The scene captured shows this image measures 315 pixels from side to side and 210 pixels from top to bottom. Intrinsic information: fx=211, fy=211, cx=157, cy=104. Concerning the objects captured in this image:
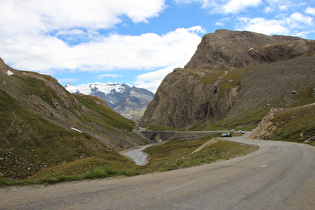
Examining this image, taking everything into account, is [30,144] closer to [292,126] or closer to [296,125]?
[292,126]

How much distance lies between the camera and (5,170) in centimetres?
3628

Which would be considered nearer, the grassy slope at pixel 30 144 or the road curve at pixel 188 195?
the road curve at pixel 188 195

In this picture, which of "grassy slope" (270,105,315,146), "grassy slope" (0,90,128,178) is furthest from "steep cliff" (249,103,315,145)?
"grassy slope" (0,90,128,178)

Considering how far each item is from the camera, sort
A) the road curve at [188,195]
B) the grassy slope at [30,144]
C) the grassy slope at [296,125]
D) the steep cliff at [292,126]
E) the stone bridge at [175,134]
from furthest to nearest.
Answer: the stone bridge at [175,134] → the grassy slope at [296,125] → the steep cliff at [292,126] → the grassy slope at [30,144] → the road curve at [188,195]

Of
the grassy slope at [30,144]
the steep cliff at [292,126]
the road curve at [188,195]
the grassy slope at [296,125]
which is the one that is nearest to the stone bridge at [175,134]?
the steep cliff at [292,126]

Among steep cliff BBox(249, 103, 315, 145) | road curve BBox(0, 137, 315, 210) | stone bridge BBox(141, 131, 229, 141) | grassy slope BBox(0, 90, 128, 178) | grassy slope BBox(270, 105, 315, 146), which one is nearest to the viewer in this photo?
road curve BBox(0, 137, 315, 210)

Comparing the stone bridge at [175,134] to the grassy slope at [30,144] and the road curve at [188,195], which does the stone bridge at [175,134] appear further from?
the road curve at [188,195]

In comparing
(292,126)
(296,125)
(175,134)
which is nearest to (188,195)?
(296,125)

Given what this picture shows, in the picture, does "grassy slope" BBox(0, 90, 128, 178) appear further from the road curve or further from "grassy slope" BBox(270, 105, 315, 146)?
"grassy slope" BBox(270, 105, 315, 146)

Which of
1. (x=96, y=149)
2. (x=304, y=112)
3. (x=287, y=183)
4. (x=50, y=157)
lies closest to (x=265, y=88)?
(x=304, y=112)

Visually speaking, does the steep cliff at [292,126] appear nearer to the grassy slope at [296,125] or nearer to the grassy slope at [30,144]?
the grassy slope at [296,125]

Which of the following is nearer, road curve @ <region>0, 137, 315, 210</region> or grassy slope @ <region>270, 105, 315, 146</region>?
road curve @ <region>0, 137, 315, 210</region>

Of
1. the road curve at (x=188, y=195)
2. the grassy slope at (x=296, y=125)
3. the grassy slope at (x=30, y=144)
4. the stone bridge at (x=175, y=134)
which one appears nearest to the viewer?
the road curve at (x=188, y=195)

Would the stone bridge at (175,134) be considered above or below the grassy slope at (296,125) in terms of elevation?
below
